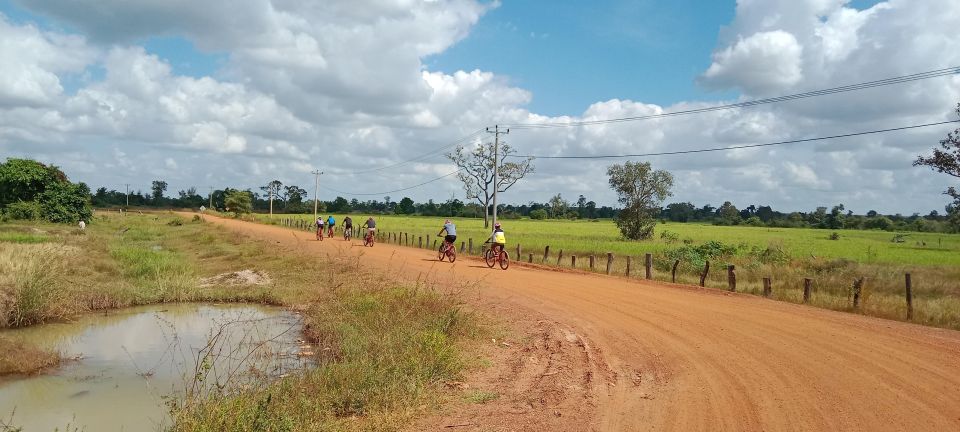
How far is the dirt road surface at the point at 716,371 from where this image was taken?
6.56 m

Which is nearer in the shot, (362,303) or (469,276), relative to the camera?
(362,303)

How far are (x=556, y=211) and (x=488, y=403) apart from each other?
127473mm

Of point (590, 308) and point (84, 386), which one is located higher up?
point (590, 308)

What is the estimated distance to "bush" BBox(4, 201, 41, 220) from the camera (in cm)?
4597

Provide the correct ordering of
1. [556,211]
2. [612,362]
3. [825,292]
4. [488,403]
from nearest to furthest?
1. [488,403]
2. [612,362]
3. [825,292]
4. [556,211]

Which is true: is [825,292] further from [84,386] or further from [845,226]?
[845,226]

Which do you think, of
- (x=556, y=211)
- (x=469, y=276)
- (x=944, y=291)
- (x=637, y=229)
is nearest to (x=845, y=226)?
(x=556, y=211)

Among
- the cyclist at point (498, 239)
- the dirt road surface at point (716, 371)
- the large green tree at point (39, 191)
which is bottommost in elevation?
the dirt road surface at point (716, 371)

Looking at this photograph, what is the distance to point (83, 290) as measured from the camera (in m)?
16.5

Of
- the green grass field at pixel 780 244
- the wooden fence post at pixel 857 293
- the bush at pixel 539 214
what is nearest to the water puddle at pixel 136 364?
the wooden fence post at pixel 857 293

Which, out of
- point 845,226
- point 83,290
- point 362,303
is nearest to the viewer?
point 362,303

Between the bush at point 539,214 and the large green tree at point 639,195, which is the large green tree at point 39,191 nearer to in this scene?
the large green tree at point 639,195

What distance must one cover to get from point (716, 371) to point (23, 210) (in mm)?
52946

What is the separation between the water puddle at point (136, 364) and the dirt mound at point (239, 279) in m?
3.80
